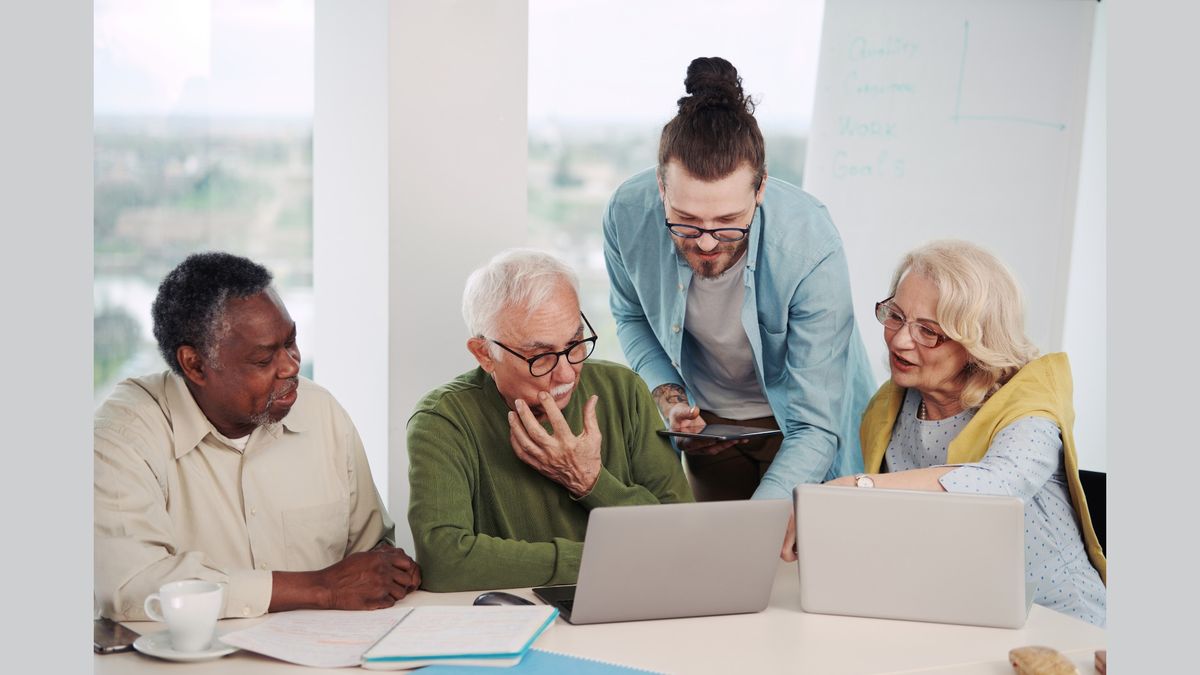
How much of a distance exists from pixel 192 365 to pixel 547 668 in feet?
2.98

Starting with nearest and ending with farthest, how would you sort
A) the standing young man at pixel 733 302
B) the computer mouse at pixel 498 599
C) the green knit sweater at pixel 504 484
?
the computer mouse at pixel 498 599 < the green knit sweater at pixel 504 484 < the standing young man at pixel 733 302

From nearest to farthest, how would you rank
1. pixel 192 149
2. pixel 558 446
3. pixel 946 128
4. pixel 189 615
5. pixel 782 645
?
pixel 189 615
pixel 782 645
pixel 558 446
pixel 192 149
pixel 946 128

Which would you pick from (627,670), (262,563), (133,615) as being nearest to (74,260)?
(133,615)

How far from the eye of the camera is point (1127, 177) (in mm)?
1347

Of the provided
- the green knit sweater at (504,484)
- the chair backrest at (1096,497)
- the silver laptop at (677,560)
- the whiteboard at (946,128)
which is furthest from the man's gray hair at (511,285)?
the whiteboard at (946,128)

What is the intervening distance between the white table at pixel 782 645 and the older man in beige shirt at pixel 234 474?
9cm

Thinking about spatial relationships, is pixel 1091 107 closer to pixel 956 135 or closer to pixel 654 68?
pixel 956 135

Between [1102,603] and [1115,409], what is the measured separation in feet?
3.61

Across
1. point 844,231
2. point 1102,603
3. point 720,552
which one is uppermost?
point 844,231

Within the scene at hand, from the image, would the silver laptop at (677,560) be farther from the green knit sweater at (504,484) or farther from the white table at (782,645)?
the green knit sweater at (504,484)

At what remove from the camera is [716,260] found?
8.41 feet

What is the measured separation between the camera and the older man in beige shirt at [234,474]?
1.82 metres

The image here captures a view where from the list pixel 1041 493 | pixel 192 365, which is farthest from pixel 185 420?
pixel 1041 493

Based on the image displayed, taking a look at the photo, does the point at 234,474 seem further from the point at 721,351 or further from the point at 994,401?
the point at 994,401
